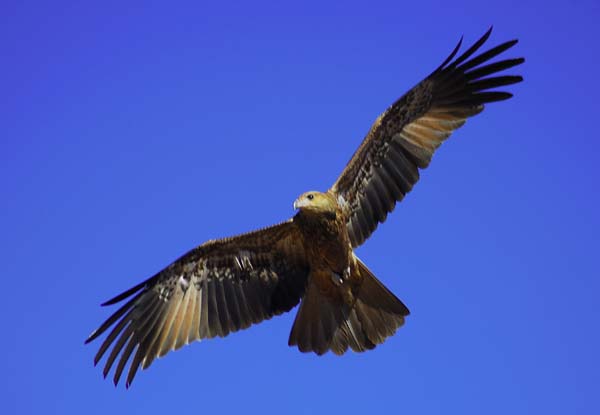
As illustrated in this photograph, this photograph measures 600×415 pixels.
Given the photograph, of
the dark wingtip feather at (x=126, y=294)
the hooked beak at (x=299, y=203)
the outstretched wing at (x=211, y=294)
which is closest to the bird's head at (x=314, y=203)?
the hooked beak at (x=299, y=203)

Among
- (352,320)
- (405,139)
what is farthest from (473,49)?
(352,320)

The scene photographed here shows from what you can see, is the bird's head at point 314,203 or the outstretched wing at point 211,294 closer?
the bird's head at point 314,203

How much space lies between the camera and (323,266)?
11.6 metres

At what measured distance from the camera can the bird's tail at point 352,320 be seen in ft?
38.0

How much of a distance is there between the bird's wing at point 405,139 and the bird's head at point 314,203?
2.17 feet

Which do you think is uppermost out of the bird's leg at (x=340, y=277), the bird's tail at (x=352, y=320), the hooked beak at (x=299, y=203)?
the hooked beak at (x=299, y=203)

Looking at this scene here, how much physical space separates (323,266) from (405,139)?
199 centimetres

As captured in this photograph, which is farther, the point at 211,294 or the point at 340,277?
the point at 211,294

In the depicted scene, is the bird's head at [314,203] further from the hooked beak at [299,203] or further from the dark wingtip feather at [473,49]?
the dark wingtip feather at [473,49]

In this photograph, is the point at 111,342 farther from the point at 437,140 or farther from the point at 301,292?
the point at 437,140

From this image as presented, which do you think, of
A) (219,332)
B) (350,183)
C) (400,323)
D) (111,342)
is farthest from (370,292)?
(111,342)

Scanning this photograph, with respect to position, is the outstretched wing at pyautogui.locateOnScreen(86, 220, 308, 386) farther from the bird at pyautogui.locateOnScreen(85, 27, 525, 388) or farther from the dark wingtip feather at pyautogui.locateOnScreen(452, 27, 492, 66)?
the dark wingtip feather at pyautogui.locateOnScreen(452, 27, 492, 66)

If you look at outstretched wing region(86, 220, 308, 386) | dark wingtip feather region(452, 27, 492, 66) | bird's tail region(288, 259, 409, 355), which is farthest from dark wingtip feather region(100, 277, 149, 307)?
dark wingtip feather region(452, 27, 492, 66)

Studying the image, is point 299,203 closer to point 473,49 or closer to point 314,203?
point 314,203
